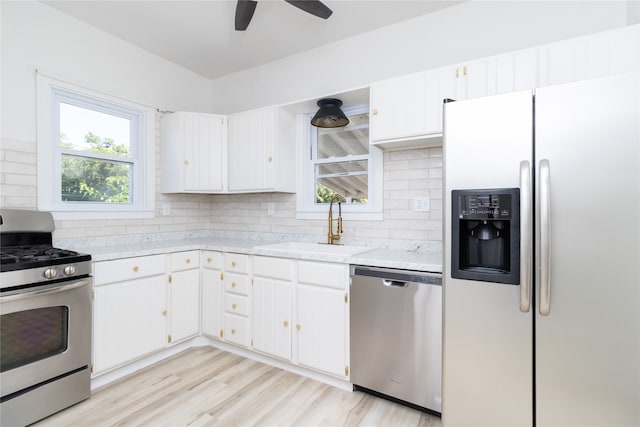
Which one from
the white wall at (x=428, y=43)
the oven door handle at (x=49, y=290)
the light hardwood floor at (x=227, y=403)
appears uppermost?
the white wall at (x=428, y=43)

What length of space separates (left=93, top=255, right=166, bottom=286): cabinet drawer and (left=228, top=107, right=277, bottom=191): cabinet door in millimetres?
971

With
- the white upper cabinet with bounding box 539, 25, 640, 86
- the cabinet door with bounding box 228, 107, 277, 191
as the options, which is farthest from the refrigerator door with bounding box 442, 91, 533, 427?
the cabinet door with bounding box 228, 107, 277, 191

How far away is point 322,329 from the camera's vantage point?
2211mm

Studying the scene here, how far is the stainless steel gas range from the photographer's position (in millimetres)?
1706

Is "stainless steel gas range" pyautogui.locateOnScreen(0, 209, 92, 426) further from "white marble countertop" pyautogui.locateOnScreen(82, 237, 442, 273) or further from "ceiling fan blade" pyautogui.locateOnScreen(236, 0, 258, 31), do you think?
"ceiling fan blade" pyautogui.locateOnScreen(236, 0, 258, 31)

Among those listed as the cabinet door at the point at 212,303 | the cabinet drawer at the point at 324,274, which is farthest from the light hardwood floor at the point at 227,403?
the cabinet drawer at the point at 324,274

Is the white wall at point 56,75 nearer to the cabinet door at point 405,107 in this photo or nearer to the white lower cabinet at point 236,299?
the white lower cabinet at point 236,299

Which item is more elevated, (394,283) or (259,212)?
(259,212)

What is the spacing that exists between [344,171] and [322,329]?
1.39m

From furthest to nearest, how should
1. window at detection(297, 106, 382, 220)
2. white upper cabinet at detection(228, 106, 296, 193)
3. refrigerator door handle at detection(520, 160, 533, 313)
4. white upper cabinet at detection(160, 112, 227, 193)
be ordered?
white upper cabinet at detection(160, 112, 227, 193), white upper cabinet at detection(228, 106, 296, 193), window at detection(297, 106, 382, 220), refrigerator door handle at detection(520, 160, 533, 313)

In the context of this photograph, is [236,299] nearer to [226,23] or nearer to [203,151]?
[203,151]

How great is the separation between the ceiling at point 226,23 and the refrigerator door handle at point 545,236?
1.69 m

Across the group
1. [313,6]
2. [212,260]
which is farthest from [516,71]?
[212,260]

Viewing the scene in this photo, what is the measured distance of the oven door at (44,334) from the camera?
1709 mm
